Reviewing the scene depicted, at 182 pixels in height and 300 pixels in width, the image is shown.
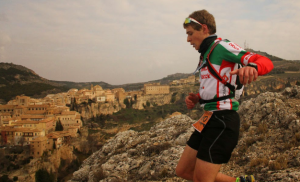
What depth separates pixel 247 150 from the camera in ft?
15.7

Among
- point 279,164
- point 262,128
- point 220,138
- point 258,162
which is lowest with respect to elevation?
point 258,162

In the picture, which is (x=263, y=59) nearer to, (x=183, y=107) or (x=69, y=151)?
(x=69, y=151)

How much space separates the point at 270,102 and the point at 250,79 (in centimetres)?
559

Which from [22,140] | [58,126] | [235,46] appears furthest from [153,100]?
[235,46]

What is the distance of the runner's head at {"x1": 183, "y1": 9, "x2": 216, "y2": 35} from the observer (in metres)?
2.20

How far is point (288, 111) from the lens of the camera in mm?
5602

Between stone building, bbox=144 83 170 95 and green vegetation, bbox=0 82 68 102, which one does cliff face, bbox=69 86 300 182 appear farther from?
green vegetation, bbox=0 82 68 102

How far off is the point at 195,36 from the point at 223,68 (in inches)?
20.4

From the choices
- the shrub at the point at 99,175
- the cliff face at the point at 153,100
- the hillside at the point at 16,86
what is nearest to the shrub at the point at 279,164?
the shrub at the point at 99,175

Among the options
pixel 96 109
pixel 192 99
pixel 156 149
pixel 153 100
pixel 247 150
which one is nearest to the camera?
pixel 192 99

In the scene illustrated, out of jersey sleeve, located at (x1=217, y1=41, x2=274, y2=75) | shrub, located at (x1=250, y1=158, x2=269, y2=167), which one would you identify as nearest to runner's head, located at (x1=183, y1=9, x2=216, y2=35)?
jersey sleeve, located at (x1=217, y1=41, x2=274, y2=75)

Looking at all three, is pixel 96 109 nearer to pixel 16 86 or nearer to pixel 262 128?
pixel 16 86

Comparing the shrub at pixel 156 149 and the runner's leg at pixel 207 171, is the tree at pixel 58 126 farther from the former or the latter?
the runner's leg at pixel 207 171

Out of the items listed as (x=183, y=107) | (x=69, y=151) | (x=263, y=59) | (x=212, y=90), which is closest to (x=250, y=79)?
(x=263, y=59)
